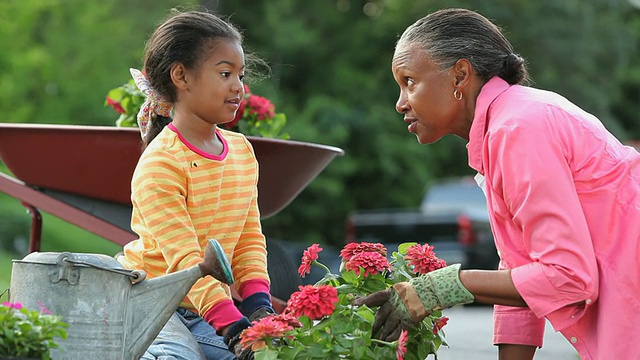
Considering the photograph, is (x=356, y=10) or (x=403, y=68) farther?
(x=356, y=10)

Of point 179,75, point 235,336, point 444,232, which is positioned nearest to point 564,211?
point 235,336

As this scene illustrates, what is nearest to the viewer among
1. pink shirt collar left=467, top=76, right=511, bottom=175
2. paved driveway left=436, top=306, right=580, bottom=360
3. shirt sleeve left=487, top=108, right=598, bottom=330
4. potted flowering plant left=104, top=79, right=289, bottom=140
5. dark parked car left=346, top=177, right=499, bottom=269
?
shirt sleeve left=487, top=108, right=598, bottom=330

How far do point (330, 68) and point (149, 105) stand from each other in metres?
17.7

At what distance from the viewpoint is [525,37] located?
22547 millimetres

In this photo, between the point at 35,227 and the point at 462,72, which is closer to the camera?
the point at 462,72

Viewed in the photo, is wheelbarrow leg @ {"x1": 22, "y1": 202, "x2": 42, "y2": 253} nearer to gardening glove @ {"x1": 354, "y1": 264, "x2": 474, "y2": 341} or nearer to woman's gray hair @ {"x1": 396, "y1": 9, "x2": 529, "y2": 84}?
woman's gray hair @ {"x1": 396, "y1": 9, "x2": 529, "y2": 84}

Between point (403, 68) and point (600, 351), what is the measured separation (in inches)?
35.1

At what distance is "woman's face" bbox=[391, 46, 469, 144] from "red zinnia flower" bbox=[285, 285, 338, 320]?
1.81 feet

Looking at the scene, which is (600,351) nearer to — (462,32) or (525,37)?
(462,32)

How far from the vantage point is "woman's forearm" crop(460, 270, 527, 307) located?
2553 mm

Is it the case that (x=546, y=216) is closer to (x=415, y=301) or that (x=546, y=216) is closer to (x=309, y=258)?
(x=415, y=301)

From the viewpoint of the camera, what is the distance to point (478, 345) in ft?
21.5

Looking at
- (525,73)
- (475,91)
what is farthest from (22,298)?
(525,73)

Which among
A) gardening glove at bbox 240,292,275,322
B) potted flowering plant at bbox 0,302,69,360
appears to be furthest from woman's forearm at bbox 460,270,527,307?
potted flowering plant at bbox 0,302,69,360
